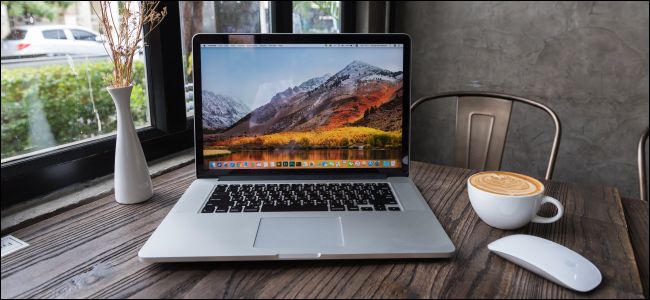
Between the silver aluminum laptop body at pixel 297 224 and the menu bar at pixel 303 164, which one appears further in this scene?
the menu bar at pixel 303 164

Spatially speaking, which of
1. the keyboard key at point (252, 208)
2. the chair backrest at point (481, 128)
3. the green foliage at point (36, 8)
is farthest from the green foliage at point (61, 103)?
the chair backrest at point (481, 128)

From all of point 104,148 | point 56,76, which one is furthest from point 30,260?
point 56,76

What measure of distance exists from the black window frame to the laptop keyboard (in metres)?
0.37

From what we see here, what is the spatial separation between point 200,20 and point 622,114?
1.80 m

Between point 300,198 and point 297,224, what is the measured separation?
0.10 meters

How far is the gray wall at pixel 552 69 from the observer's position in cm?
186

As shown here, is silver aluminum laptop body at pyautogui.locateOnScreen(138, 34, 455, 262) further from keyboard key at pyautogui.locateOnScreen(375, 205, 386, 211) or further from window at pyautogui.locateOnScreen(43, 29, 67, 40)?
window at pyautogui.locateOnScreen(43, 29, 67, 40)

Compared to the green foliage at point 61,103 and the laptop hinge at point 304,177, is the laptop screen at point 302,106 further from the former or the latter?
the green foliage at point 61,103

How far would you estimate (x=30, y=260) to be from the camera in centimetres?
65

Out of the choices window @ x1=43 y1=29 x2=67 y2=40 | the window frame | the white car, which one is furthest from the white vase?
window @ x1=43 y1=29 x2=67 y2=40

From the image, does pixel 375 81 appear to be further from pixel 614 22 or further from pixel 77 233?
pixel 614 22

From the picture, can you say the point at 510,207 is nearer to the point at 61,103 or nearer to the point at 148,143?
the point at 148,143

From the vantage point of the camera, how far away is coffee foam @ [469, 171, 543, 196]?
0.73 metres

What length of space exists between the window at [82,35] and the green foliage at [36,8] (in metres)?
0.06
